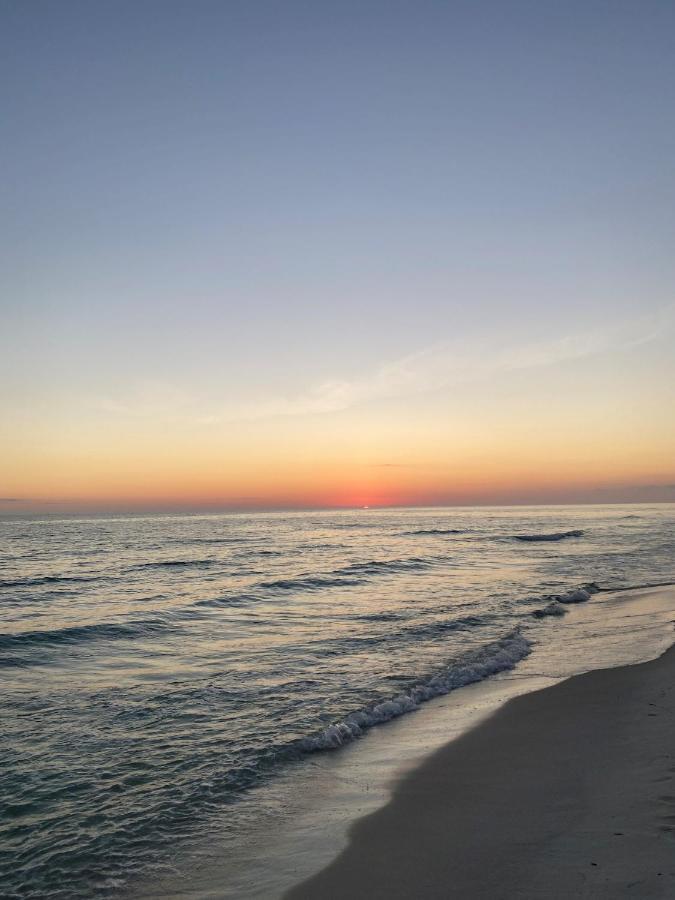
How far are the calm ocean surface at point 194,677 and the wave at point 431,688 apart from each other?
0.13 feet

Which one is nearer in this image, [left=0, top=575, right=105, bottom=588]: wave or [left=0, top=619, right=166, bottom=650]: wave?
[left=0, top=619, right=166, bottom=650]: wave

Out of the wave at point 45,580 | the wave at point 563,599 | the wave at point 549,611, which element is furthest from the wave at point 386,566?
the wave at point 45,580

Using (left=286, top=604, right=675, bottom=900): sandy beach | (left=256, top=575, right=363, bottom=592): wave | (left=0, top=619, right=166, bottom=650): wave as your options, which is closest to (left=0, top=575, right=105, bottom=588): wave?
(left=256, top=575, right=363, bottom=592): wave

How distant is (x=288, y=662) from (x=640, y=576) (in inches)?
850

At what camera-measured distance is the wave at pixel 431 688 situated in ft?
29.5

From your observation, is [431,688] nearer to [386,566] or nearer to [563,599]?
[563,599]

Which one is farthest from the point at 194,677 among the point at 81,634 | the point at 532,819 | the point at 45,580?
the point at 45,580

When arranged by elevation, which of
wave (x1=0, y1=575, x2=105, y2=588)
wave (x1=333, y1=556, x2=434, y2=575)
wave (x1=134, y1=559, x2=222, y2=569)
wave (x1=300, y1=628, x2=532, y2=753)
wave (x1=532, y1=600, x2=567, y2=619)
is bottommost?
wave (x1=333, y1=556, x2=434, y2=575)

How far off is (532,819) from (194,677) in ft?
26.9

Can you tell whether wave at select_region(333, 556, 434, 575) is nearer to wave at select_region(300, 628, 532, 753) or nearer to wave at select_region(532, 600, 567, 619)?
wave at select_region(532, 600, 567, 619)

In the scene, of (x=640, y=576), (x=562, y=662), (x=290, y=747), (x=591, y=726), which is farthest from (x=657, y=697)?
(x=640, y=576)

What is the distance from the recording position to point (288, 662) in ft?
43.9

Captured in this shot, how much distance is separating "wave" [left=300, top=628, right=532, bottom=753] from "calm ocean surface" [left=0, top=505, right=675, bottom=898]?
40 millimetres

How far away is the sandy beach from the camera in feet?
16.0
